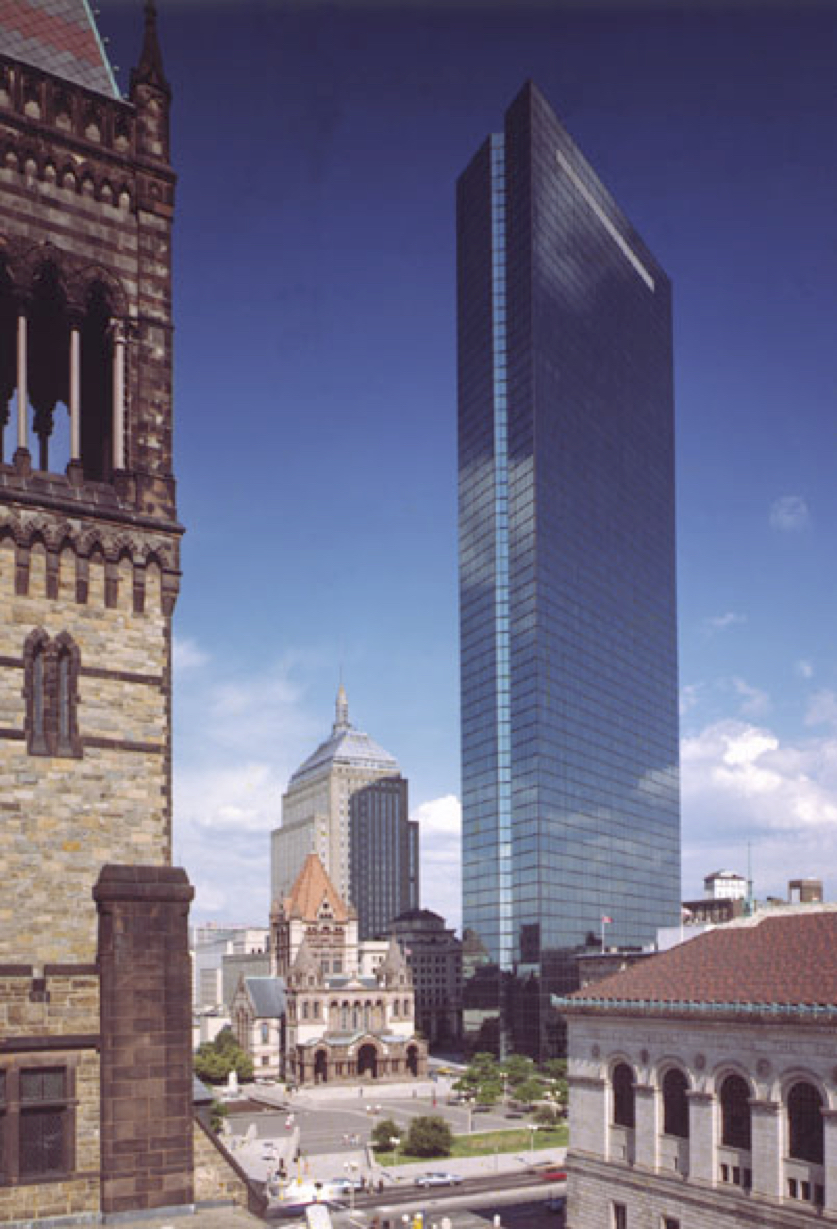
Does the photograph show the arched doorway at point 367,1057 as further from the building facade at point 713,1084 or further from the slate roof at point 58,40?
the slate roof at point 58,40

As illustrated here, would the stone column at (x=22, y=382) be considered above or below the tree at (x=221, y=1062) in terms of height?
above

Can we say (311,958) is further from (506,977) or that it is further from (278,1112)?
(278,1112)

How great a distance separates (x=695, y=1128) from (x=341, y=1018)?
117888 millimetres

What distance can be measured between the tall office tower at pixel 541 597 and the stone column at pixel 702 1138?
10484 cm

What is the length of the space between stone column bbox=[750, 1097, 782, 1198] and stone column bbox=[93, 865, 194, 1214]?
1403 inches

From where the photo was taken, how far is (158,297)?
2658 centimetres

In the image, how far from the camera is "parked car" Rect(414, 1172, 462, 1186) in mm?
83250

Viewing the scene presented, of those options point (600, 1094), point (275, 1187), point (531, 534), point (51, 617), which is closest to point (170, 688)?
point (51, 617)

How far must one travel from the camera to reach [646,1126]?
57406 mm

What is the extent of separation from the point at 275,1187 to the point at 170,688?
223 ft

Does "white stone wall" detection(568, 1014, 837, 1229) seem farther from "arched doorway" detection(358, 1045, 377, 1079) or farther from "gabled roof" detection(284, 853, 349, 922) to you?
→ "gabled roof" detection(284, 853, 349, 922)

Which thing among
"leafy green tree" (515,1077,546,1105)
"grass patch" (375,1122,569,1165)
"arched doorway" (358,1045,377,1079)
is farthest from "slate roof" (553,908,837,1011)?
"arched doorway" (358,1045,377,1079)

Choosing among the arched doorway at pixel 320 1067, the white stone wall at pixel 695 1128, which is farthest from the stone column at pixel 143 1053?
the arched doorway at pixel 320 1067

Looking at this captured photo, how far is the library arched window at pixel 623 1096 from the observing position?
194 ft
